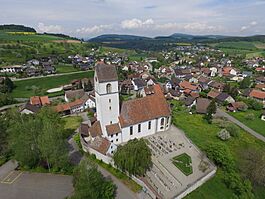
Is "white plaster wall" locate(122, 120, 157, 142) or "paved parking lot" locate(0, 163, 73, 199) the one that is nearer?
"paved parking lot" locate(0, 163, 73, 199)

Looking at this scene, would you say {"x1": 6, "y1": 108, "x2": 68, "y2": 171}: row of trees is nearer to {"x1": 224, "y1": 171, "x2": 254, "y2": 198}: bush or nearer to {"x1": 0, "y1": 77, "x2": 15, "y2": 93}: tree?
{"x1": 224, "y1": 171, "x2": 254, "y2": 198}: bush

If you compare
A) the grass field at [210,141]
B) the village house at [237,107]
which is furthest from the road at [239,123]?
the village house at [237,107]

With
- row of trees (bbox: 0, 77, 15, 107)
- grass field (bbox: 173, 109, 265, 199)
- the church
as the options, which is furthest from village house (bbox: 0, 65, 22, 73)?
grass field (bbox: 173, 109, 265, 199)

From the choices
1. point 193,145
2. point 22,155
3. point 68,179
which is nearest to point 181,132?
point 193,145

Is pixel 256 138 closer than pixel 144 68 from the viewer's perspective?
Yes

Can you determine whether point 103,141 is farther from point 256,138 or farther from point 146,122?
point 256,138
